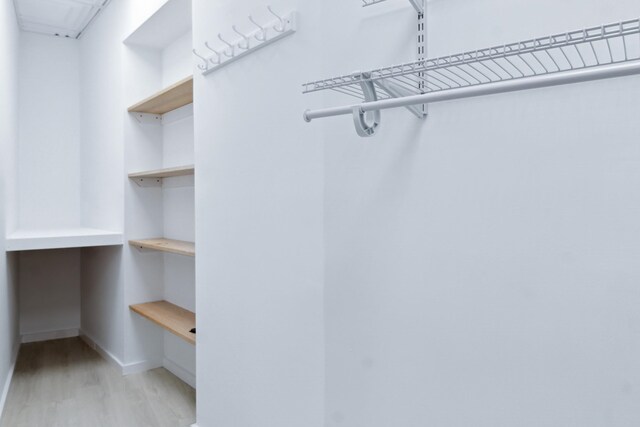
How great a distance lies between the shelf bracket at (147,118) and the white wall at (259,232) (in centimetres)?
122

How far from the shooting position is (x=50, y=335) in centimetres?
405

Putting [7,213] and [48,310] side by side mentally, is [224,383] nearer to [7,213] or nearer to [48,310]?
[7,213]

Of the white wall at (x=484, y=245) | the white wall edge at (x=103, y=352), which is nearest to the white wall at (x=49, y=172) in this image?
the white wall edge at (x=103, y=352)

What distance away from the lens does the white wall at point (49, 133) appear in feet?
13.0

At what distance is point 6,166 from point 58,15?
140 centimetres

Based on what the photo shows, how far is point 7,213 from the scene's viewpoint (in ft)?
9.71

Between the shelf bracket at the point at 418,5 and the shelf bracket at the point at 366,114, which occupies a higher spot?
the shelf bracket at the point at 418,5

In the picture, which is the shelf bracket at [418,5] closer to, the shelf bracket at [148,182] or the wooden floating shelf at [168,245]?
the wooden floating shelf at [168,245]

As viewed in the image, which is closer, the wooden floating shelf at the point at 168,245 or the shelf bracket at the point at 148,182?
the wooden floating shelf at the point at 168,245

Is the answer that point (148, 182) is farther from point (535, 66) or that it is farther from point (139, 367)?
point (535, 66)

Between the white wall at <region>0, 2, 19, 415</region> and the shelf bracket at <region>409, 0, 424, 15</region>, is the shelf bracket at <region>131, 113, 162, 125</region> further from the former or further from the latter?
the shelf bracket at <region>409, 0, 424, 15</region>

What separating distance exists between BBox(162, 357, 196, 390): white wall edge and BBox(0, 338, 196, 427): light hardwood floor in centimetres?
3

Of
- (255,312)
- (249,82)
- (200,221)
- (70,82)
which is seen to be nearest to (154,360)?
(200,221)

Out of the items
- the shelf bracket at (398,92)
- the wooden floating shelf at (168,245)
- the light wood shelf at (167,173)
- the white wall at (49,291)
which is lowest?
the white wall at (49,291)
